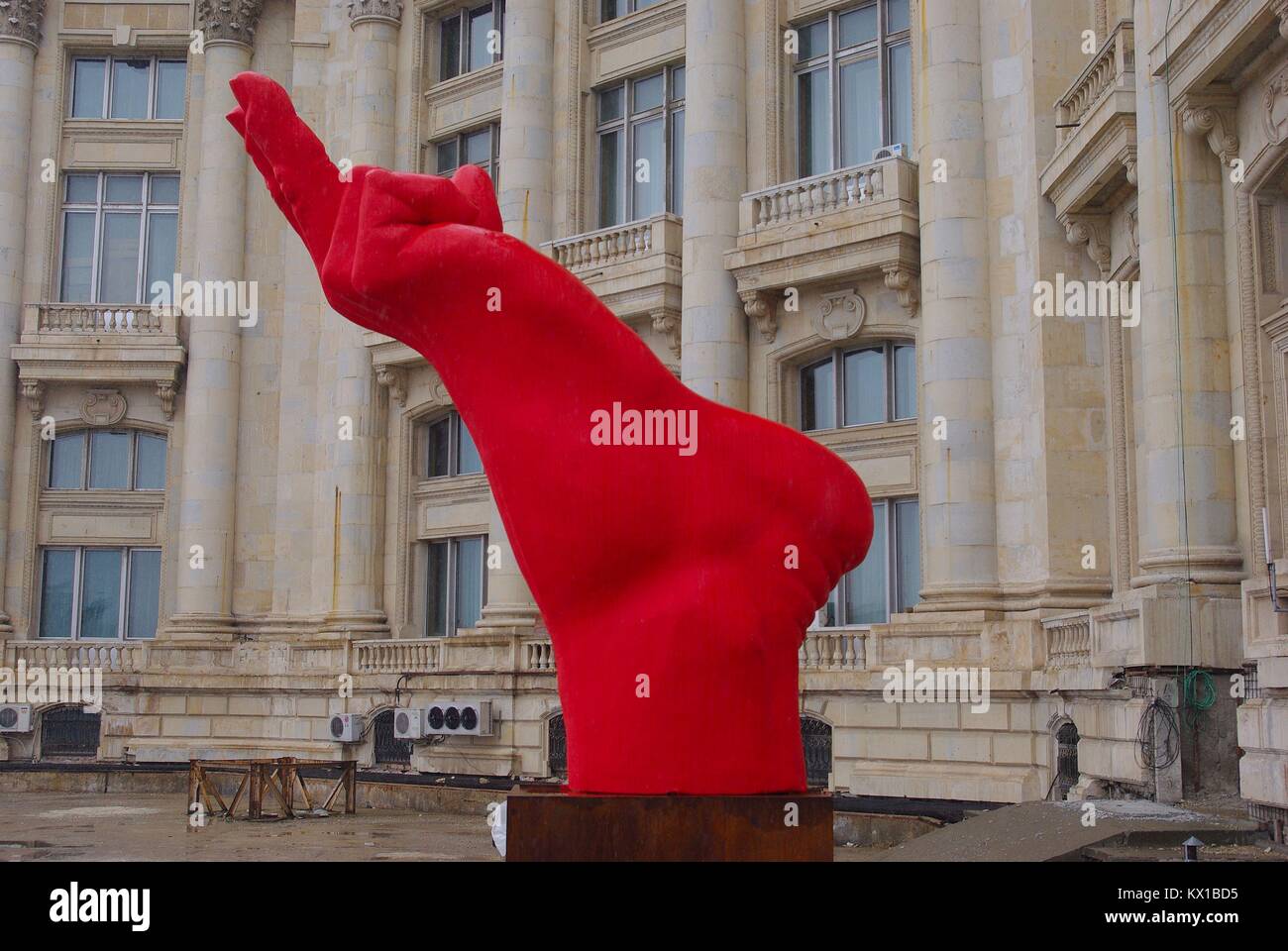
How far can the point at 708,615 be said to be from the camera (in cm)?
898

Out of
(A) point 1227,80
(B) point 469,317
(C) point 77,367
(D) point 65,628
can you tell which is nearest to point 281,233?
(C) point 77,367

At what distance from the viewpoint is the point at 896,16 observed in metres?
27.4

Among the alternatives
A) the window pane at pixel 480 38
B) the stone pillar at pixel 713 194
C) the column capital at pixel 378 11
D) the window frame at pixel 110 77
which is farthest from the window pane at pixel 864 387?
the window frame at pixel 110 77

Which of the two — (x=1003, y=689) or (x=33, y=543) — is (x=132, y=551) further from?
(x=1003, y=689)

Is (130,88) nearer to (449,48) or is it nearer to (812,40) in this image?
(449,48)

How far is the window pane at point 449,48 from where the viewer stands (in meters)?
A: 35.6

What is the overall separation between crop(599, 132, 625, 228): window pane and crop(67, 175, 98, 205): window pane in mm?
14633

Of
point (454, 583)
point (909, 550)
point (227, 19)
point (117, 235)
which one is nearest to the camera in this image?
point (909, 550)

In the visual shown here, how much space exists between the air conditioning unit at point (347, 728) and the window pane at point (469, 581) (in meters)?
3.48

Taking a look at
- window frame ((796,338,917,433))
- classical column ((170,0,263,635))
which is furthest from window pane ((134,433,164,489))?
window frame ((796,338,917,433))

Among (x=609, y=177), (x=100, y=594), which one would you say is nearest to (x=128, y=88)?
(x=100, y=594)

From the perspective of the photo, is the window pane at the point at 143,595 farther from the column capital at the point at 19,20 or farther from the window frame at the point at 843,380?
the window frame at the point at 843,380

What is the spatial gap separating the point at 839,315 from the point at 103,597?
20.9 metres

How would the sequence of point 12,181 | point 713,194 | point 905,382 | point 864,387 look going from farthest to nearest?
point 12,181
point 713,194
point 864,387
point 905,382
